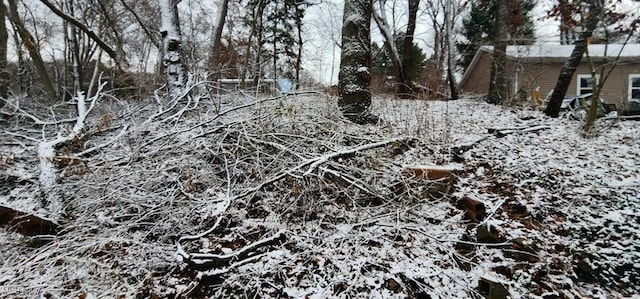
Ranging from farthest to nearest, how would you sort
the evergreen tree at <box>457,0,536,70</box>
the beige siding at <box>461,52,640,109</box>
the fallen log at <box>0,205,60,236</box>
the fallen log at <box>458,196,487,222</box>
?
the evergreen tree at <box>457,0,536,70</box> → the beige siding at <box>461,52,640,109</box> → the fallen log at <box>458,196,487,222</box> → the fallen log at <box>0,205,60,236</box>

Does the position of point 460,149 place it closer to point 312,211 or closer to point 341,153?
point 341,153

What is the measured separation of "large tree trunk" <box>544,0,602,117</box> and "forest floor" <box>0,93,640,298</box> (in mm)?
2250

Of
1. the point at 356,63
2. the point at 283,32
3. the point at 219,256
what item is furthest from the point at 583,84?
the point at 219,256

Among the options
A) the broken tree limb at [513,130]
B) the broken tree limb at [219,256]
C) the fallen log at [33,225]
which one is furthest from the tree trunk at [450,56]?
the fallen log at [33,225]

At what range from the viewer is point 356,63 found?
15.2ft

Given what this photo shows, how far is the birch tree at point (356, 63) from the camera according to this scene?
15.1 feet

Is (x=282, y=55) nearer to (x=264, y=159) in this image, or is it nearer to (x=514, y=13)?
(x=514, y=13)

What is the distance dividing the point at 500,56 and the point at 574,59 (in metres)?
2.84

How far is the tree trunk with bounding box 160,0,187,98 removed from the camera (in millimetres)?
4660

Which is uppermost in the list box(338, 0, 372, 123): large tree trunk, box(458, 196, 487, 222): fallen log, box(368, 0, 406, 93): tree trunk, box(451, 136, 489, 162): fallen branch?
box(368, 0, 406, 93): tree trunk

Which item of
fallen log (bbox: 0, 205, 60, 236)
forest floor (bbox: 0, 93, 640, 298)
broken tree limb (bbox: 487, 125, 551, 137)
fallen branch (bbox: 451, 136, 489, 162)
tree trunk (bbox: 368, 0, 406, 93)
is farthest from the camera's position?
tree trunk (bbox: 368, 0, 406, 93)

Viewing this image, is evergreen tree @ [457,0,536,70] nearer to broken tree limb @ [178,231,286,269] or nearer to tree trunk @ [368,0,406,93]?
tree trunk @ [368,0,406,93]

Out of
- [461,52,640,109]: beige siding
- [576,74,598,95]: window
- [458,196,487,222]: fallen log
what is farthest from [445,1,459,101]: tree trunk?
[458,196,487,222]: fallen log

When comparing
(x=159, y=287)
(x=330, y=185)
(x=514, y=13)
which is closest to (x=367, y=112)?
(x=330, y=185)
